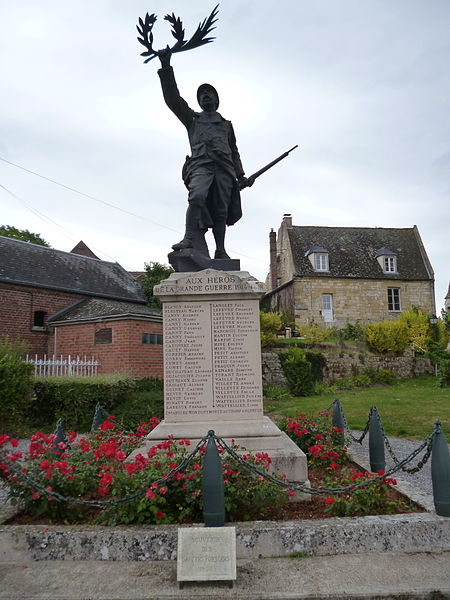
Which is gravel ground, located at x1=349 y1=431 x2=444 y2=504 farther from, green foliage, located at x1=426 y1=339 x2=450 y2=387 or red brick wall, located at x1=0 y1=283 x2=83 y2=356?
red brick wall, located at x1=0 y1=283 x2=83 y2=356

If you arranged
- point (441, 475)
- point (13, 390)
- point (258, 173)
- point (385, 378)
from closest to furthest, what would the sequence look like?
point (441, 475), point (258, 173), point (13, 390), point (385, 378)

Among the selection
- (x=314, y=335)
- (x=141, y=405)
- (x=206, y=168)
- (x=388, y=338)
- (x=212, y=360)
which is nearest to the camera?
(x=212, y=360)

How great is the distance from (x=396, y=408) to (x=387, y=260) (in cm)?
2139

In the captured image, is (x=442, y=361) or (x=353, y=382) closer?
(x=442, y=361)

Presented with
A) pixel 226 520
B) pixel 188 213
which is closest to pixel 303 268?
pixel 188 213

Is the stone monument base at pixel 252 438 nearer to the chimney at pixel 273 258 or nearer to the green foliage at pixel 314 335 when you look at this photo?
the green foliage at pixel 314 335

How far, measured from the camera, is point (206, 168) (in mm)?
5738

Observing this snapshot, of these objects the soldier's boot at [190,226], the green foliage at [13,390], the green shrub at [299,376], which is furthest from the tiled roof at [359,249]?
the soldier's boot at [190,226]

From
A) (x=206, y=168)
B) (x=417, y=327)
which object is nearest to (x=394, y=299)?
(x=417, y=327)

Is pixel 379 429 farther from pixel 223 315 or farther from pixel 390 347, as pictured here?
pixel 390 347

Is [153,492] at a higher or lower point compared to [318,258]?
lower

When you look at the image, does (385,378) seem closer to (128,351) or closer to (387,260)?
(128,351)

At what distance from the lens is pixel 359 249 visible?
108 feet

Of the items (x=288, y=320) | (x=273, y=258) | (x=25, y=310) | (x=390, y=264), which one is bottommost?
(x=288, y=320)
